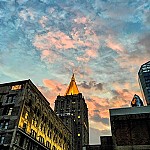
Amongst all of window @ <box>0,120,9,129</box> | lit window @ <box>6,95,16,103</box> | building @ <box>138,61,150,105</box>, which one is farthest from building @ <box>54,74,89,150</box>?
window @ <box>0,120,9,129</box>

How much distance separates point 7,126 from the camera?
4162 cm

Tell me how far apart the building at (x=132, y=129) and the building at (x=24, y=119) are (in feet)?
70.5

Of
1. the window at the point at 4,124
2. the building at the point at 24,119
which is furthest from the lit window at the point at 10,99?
the window at the point at 4,124

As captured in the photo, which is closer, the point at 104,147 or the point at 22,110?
the point at 104,147

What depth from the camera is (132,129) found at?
2527 centimetres

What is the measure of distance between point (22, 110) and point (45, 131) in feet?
42.2

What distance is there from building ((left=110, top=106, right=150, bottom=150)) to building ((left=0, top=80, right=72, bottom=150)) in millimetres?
21477

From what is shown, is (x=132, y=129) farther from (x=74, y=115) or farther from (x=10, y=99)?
(x=74, y=115)

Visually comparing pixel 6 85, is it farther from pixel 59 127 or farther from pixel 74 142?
pixel 74 142

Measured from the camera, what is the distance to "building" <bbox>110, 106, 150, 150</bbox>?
24250 mm

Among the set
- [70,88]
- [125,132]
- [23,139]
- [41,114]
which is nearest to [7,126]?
[23,139]

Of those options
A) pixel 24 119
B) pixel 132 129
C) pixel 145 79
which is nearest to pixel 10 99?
pixel 24 119

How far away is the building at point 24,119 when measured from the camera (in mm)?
39844

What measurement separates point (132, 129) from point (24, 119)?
25813 mm
